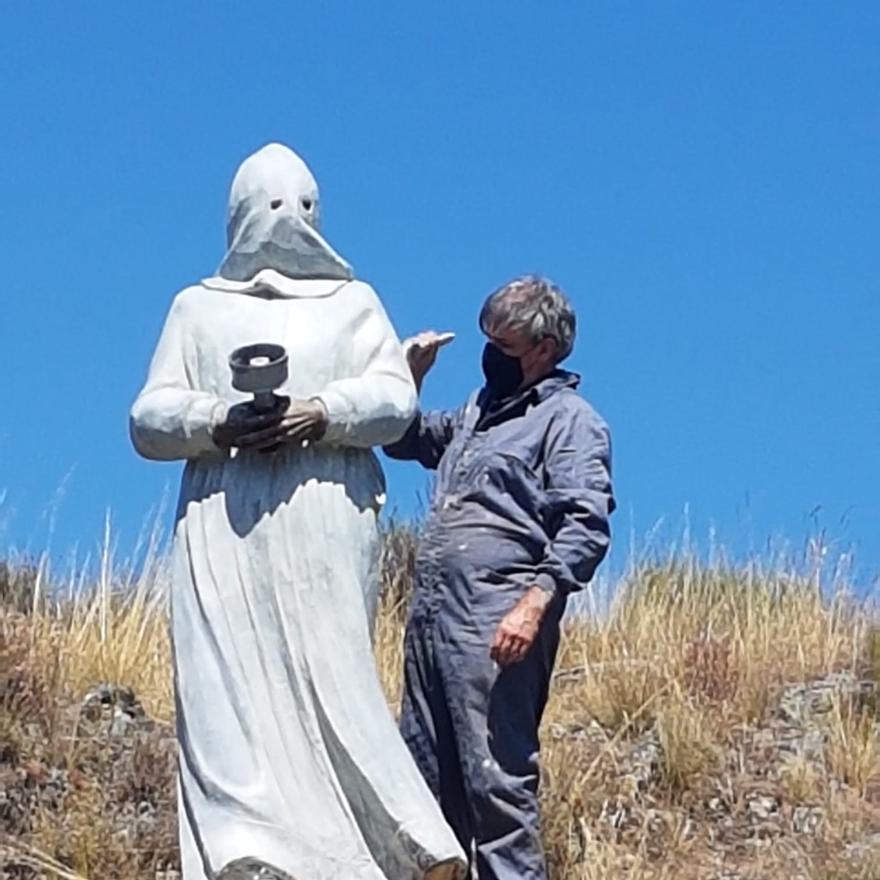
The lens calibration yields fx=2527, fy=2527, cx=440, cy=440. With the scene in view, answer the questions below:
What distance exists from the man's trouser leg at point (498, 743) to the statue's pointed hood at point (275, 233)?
1.18 meters

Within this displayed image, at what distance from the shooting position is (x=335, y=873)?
6.92 metres

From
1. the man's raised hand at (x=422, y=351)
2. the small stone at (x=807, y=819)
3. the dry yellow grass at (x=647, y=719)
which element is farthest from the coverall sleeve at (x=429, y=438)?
the small stone at (x=807, y=819)

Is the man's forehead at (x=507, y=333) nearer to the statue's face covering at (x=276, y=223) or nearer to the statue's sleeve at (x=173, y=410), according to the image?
the statue's face covering at (x=276, y=223)

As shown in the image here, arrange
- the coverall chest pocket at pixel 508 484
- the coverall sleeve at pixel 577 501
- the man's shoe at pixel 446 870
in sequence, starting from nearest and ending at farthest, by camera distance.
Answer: the man's shoe at pixel 446 870, the coverall sleeve at pixel 577 501, the coverall chest pocket at pixel 508 484

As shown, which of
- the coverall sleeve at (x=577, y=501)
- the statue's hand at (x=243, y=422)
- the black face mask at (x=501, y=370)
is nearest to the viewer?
the statue's hand at (x=243, y=422)

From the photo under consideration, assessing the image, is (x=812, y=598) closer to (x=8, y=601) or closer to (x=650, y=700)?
(x=650, y=700)

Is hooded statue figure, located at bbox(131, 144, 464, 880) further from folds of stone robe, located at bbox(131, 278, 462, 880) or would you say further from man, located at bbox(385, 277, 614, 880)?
man, located at bbox(385, 277, 614, 880)

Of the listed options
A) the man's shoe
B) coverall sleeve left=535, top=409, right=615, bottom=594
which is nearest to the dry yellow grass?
coverall sleeve left=535, top=409, right=615, bottom=594

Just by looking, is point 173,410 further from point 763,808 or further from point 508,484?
point 763,808

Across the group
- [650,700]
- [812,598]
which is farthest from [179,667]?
[812,598]

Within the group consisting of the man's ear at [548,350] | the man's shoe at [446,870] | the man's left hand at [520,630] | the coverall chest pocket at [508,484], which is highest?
the man's ear at [548,350]

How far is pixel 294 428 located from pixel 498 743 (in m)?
1.21

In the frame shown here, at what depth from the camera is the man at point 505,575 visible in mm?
7574

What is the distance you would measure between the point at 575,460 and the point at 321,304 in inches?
37.5
